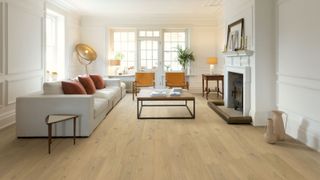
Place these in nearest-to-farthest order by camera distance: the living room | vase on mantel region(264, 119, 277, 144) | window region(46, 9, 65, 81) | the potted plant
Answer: the living room, vase on mantel region(264, 119, 277, 144), window region(46, 9, 65, 81), the potted plant

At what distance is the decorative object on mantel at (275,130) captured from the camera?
4305 millimetres

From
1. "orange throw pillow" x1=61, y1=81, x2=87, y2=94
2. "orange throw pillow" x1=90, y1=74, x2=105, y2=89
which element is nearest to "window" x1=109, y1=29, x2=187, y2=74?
"orange throw pillow" x1=90, y1=74, x2=105, y2=89

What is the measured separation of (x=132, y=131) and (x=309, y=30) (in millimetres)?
3087

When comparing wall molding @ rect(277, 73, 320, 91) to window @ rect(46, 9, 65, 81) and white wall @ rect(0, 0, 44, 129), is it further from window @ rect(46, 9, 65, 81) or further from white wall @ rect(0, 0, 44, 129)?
window @ rect(46, 9, 65, 81)

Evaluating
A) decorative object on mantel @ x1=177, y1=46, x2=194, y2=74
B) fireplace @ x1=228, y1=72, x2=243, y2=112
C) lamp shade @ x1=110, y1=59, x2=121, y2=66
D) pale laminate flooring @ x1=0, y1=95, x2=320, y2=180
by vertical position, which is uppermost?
decorative object on mantel @ x1=177, y1=46, x2=194, y2=74

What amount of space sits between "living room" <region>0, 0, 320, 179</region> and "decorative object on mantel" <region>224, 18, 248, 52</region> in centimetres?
5

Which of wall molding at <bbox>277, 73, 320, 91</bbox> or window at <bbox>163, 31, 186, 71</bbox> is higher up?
window at <bbox>163, 31, 186, 71</bbox>

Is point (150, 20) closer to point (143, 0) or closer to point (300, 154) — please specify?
point (143, 0)

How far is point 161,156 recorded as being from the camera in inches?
146

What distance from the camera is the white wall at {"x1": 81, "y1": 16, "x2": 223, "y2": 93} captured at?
10.6m

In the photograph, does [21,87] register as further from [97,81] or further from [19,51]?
[97,81]

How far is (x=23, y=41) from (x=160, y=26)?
5.56 m

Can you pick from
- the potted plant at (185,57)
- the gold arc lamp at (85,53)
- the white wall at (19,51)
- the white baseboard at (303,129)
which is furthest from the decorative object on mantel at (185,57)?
the white baseboard at (303,129)

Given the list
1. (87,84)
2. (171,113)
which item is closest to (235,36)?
(171,113)
